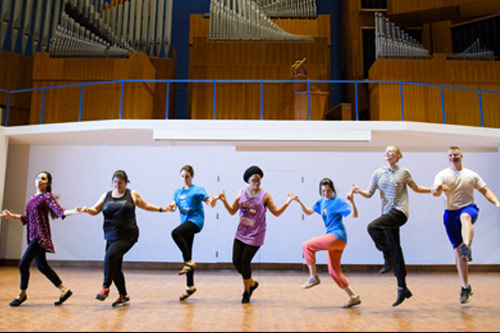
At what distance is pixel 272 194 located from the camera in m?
8.74

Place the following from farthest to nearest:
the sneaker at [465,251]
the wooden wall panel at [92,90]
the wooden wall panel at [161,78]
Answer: the wooden wall panel at [161,78]
the wooden wall panel at [92,90]
the sneaker at [465,251]

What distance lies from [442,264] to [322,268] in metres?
2.49

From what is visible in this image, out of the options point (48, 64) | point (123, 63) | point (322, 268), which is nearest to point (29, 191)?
point (48, 64)

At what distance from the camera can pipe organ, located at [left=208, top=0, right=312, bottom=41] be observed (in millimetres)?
10180

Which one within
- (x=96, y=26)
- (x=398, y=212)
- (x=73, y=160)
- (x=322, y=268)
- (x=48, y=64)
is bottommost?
(x=322, y=268)

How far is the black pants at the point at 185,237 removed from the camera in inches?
179

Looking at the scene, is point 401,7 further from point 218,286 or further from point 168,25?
point 218,286

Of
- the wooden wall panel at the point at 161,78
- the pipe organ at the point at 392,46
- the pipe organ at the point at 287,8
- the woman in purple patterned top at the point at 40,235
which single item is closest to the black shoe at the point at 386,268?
the woman in purple patterned top at the point at 40,235

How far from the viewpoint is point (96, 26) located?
1011 cm

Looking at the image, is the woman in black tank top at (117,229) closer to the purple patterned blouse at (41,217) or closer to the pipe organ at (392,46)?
the purple patterned blouse at (41,217)

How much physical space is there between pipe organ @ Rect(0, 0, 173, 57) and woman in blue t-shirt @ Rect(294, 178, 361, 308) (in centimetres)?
716

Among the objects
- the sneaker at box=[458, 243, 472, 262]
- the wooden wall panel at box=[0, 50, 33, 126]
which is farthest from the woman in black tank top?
the wooden wall panel at box=[0, 50, 33, 126]

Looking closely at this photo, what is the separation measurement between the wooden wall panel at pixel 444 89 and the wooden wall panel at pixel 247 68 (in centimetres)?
148

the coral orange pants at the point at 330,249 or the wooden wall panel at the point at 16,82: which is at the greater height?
the wooden wall panel at the point at 16,82
